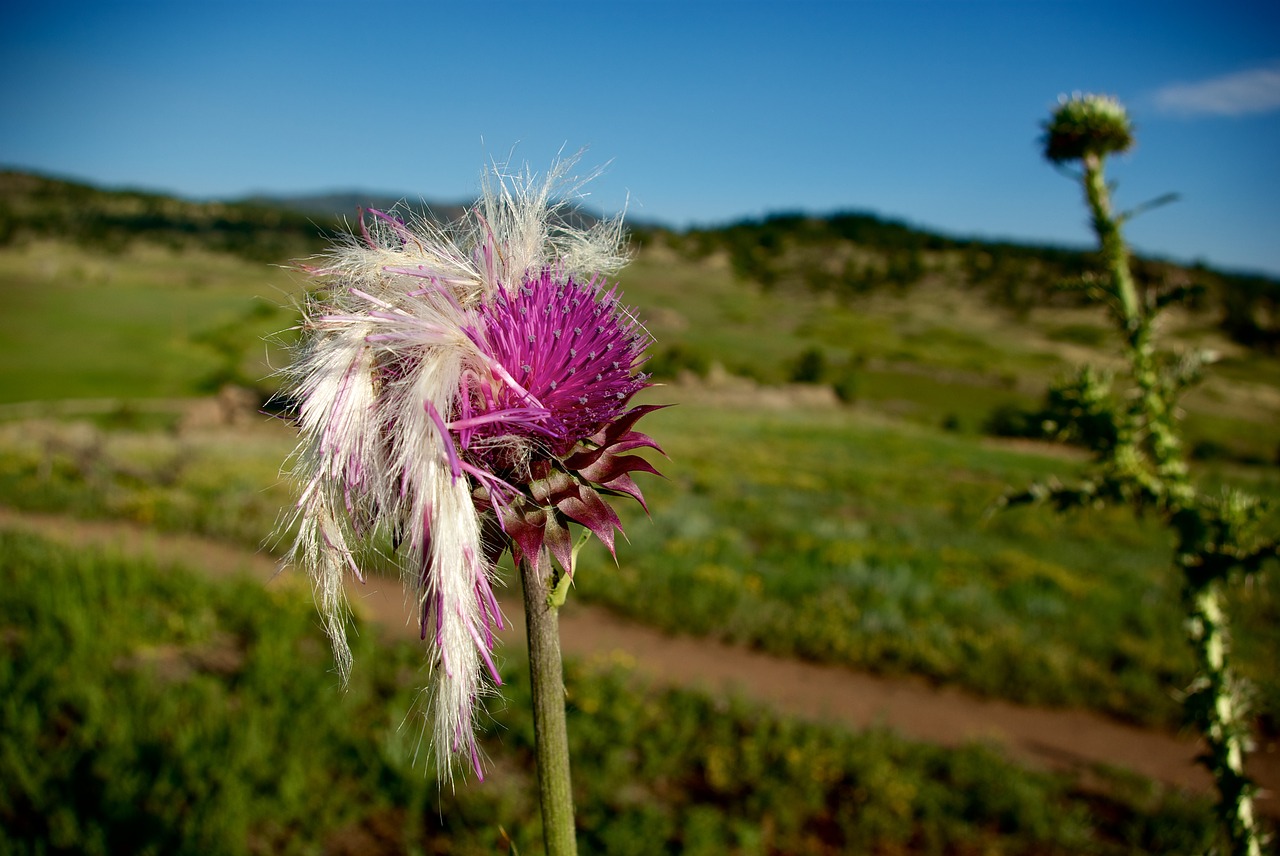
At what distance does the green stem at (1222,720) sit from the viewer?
6.78ft

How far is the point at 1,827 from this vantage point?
4309 millimetres

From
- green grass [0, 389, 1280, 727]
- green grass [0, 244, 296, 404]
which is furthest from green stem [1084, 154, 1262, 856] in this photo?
green grass [0, 244, 296, 404]

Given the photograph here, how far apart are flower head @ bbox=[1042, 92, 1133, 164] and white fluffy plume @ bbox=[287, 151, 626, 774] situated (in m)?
2.91

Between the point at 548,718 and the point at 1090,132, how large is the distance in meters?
3.36

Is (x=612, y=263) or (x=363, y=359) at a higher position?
(x=612, y=263)

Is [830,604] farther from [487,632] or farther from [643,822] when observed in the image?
[487,632]

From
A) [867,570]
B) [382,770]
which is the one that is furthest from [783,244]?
[382,770]

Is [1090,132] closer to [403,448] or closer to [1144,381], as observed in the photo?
[1144,381]

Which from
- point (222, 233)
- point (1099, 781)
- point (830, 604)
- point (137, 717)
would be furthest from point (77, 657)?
point (222, 233)

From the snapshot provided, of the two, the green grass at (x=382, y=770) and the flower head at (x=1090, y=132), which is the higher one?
the flower head at (x=1090, y=132)

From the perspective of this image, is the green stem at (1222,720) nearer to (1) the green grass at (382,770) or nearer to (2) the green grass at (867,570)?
(2) the green grass at (867,570)

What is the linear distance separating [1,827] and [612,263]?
5402mm

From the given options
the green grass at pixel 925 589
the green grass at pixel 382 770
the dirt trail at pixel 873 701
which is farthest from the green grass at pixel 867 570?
the green grass at pixel 382 770

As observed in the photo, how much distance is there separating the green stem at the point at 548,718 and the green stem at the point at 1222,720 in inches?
79.4
